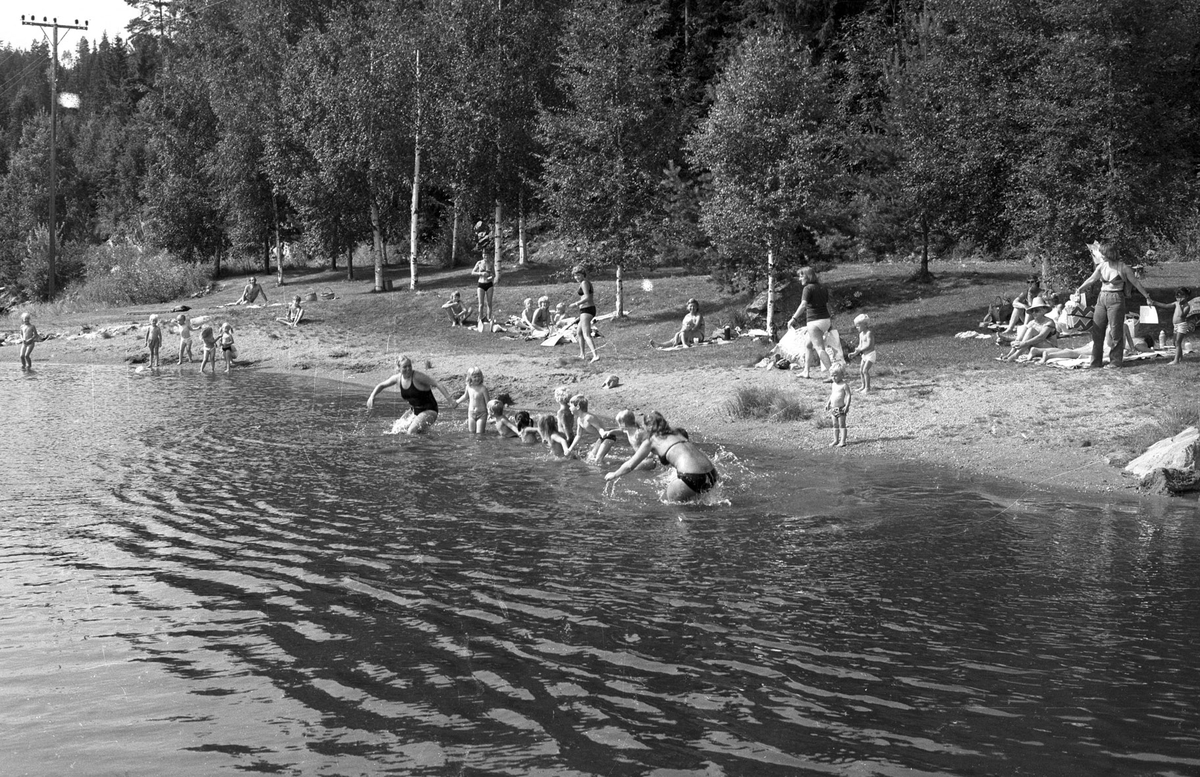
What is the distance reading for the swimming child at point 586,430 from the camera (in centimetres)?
1725

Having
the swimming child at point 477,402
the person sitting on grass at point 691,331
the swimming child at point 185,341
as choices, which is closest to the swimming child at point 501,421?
the swimming child at point 477,402

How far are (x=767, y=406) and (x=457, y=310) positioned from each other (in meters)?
16.1

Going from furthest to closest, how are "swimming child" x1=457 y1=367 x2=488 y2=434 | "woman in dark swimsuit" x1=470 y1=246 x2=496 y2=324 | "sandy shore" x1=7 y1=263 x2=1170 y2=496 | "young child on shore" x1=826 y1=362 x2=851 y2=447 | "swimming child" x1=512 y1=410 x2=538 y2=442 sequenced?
1. "woman in dark swimsuit" x1=470 y1=246 x2=496 y2=324
2. "swimming child" x1=457 y1=367 x2=488 y2=434
3. "swimming child" x1=512 y1=410 x2=538 y2=442
4. "young child on shore" x1=826 y1=362 x2=851 y2=447
5. "sandy shore" x1=7 y1=263 x2=1170 y2=496

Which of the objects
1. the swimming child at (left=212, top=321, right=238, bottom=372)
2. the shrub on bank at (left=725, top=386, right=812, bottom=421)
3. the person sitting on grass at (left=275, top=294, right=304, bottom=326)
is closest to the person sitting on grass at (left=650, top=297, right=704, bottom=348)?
the shrub on bank at (left=725, top=386, right=812, bottom=421)

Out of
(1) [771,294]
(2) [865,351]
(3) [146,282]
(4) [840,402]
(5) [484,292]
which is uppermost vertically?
(3) [146,282]

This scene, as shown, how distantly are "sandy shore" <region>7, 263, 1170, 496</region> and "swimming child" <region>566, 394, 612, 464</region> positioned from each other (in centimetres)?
248

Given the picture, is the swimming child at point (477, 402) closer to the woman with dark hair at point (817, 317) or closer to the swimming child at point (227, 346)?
the woman with dark hair at point (817, 317)

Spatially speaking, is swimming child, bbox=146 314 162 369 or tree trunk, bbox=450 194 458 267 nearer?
swimming child, bbox=146 314 162 369

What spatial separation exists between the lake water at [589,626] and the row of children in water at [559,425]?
1151mm

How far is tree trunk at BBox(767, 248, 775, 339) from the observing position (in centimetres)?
2691

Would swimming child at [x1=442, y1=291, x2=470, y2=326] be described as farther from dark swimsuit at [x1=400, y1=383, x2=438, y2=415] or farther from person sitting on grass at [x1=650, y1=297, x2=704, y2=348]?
dark swimsuit at [x1=400, y1=383, x2=438, y2=415]

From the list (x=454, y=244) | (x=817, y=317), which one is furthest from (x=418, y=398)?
(x=454, y=244)

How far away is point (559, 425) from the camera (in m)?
18.3

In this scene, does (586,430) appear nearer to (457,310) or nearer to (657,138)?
(657,138)
